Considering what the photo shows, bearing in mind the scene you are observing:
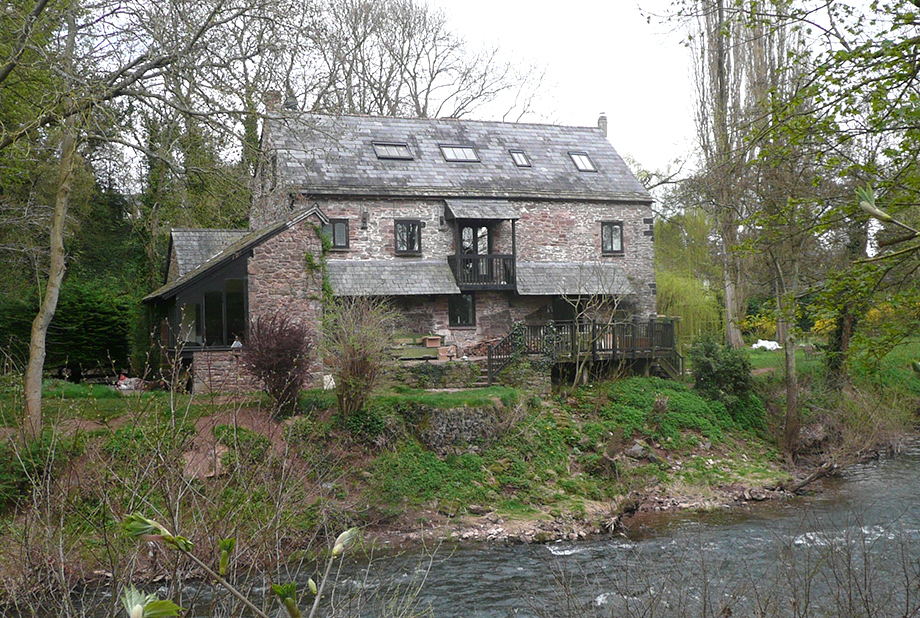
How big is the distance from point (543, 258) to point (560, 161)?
403 centimetres

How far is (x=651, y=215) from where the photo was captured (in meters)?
26.0

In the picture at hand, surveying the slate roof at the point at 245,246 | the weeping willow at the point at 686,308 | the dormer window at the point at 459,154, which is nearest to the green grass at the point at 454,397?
the slate roof at the point at 245,246

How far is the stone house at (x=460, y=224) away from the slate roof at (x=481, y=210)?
0.07 metres

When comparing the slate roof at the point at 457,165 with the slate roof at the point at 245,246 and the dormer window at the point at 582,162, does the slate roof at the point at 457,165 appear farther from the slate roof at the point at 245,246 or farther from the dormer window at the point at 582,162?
the slate roof at the point at 245,246

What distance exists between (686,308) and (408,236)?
11875mm

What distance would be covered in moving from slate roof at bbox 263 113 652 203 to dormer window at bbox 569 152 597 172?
0.18m

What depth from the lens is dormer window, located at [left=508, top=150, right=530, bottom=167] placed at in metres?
25.7

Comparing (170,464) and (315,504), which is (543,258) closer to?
(315,504)

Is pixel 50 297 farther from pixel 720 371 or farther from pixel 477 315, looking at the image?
pixel 720 371

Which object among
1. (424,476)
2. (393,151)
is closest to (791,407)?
(424,476)

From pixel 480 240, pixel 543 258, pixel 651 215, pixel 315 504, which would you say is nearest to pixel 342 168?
pixel 480 240

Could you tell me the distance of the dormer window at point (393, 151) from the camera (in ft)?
79.2

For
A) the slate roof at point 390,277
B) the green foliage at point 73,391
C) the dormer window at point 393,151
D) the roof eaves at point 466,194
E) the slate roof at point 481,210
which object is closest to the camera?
the green foliage at point 73,391

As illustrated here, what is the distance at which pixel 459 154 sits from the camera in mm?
25344
